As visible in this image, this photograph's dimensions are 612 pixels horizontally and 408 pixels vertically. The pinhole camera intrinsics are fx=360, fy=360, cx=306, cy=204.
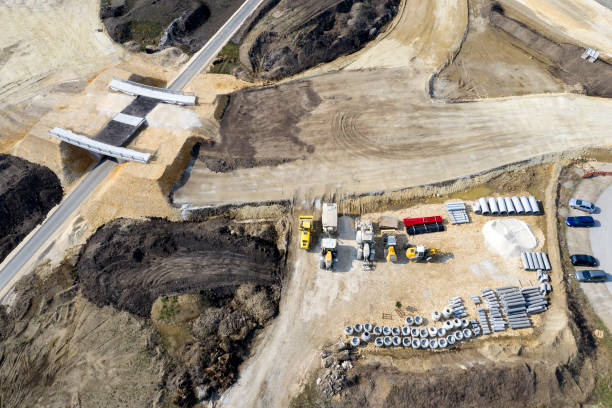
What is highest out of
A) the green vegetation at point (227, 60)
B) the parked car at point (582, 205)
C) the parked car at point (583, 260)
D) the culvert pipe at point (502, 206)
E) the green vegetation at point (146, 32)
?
the green vegetation at point (146, 32)

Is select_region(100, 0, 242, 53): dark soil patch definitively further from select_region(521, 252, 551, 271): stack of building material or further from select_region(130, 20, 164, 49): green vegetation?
select_region(521, 252, 551, 271): stack of building material

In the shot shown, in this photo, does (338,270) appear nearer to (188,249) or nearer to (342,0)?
(188,249)

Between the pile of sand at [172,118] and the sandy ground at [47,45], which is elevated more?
the sandy ground at [47,45]

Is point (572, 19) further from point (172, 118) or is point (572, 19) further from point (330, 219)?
point (172, 118)

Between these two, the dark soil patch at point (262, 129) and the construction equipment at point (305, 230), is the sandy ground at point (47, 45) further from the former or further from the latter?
the construction equipment at point (305, 230)

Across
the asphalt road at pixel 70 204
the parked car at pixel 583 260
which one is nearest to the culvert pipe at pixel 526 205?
the parked car at pixel 583 260

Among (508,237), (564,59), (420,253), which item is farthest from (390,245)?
(564,59)

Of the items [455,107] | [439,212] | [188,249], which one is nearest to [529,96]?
[455,107]

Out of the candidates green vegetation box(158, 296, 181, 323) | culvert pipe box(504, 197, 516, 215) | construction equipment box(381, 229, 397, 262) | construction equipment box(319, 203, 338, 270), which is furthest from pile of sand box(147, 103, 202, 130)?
culvert pipe box(504, 197, 516, 215)
